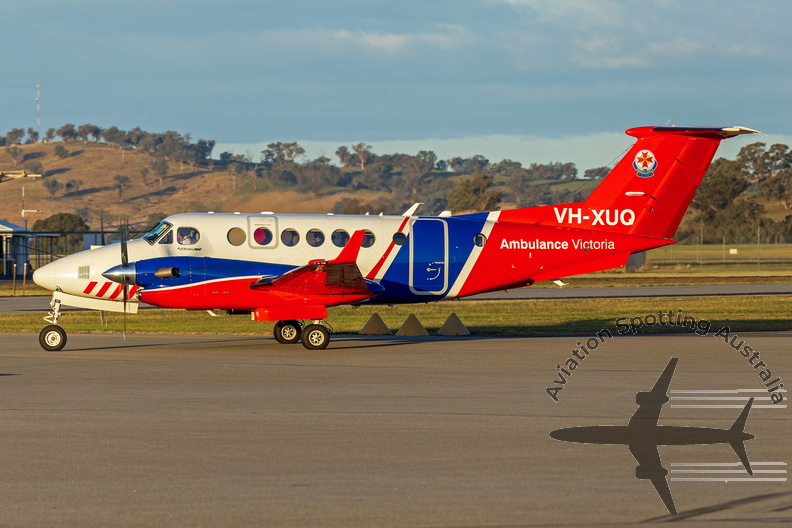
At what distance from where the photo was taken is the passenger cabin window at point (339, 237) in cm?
2223

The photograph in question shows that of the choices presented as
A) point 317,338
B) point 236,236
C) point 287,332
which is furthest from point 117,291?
point 317,338

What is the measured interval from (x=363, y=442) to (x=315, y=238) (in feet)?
39.0

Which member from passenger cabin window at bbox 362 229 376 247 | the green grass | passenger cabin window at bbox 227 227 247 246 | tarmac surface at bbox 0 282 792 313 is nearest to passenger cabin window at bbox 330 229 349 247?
passenger cabin window at bbox 362 229 376 247

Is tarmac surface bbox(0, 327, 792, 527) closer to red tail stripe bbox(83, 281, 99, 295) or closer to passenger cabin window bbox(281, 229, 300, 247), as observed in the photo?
red tail stripe bbox(83, 281, 99, 295)

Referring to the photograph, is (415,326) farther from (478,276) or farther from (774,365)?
(774,365)

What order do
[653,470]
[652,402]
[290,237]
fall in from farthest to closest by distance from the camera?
[290,237] → [652,402] → [653,470]

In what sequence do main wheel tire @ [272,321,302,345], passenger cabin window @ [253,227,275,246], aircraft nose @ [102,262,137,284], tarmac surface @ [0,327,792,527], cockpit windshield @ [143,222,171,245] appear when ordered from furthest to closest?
main wheel tire @ [272,321,302,345] → passenger cabin window @ [253,227,275,246] → cockpit windshield @ [143,222,171,245] → aircraft nose @ [102,262,137,284] → tarmac surface @ [0,327,792,527]

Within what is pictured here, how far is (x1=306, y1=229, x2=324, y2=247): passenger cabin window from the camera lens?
869 inches

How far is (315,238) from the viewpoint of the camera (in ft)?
72.6

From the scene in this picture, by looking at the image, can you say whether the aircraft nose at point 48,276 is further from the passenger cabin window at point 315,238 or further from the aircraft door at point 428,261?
the aircraft door at point 428,261

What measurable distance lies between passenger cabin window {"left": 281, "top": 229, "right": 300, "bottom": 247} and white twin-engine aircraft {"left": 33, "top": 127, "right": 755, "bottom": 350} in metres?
0.02

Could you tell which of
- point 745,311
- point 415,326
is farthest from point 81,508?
point 745,311

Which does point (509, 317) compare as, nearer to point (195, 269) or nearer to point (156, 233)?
point (195, 269)

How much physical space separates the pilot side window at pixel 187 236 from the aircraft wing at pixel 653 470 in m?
13.4
